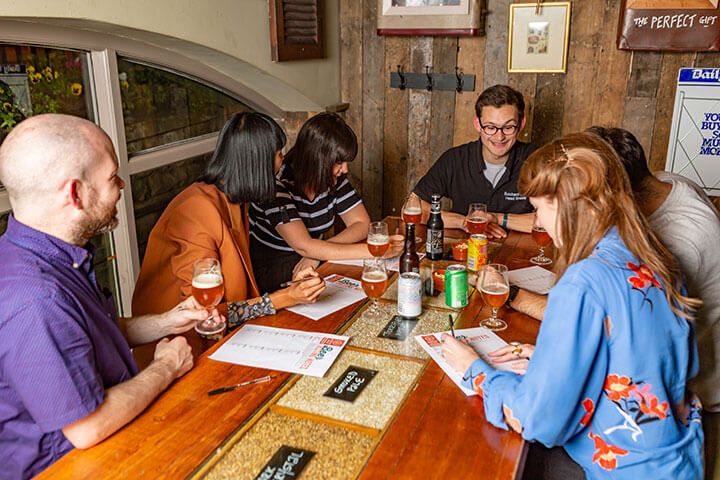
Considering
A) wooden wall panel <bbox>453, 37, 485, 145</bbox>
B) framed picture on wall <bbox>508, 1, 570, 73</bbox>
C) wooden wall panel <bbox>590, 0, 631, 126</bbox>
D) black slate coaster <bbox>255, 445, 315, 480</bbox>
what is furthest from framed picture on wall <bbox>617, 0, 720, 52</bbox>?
black slate coaster <bbox>255, 445, 315, 480</bbox>

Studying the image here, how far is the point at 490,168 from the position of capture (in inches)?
123

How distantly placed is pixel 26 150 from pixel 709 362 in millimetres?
1816

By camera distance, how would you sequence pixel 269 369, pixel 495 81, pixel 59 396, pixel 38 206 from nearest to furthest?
pixel 59 396 < pixel 38 206 < pixel 269 369 < pixel 495 81

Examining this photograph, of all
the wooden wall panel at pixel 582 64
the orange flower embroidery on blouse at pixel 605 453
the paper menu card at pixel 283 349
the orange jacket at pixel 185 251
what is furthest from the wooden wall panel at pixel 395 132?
the orange flower embroidery on blouse at pixel 605 453

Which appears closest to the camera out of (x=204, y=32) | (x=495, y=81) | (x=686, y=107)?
(x=204, y=32)

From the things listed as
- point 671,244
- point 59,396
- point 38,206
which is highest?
point 38,206

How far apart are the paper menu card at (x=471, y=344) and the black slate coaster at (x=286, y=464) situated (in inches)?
17.6

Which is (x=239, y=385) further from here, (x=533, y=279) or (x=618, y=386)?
(x=533, y=279)

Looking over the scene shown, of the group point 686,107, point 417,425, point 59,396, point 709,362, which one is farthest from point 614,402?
point 686,107

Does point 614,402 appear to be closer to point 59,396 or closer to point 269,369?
point 269,369

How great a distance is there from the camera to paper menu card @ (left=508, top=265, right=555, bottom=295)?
2105 mm

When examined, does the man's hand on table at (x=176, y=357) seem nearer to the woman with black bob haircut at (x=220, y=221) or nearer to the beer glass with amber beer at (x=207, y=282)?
the beer glass with amber beer at (x=207, y=282)

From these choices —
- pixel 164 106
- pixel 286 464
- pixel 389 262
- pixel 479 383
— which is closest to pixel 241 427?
pixel 286 464

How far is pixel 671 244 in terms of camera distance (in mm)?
1704
